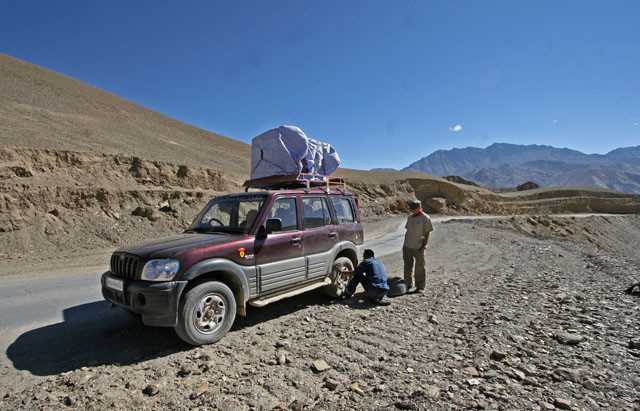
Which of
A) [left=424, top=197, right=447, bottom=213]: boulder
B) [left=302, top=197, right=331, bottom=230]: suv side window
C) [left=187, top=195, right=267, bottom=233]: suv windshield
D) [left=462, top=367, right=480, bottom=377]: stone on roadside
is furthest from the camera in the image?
[left=424, top=197, right=447, bottom=213]: boulder

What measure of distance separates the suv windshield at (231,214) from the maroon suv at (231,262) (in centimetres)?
2

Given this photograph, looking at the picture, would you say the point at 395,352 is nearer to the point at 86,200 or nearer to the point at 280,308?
the point at 280,308

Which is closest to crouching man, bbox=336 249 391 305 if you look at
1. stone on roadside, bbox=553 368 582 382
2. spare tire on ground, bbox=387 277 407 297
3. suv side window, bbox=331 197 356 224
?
spare tire on ground, bbox=387 277 407 297

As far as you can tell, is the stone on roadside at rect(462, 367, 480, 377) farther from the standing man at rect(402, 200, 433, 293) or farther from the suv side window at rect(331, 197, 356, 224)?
the suv side window at rect(331, 197, 356, 224)

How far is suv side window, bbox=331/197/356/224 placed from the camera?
6.36 metres

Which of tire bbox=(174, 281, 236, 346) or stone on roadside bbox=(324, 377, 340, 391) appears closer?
stone on roadside bbox=(324, 377, 340, 391)

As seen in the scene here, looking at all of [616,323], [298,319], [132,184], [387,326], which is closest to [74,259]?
[132,184]

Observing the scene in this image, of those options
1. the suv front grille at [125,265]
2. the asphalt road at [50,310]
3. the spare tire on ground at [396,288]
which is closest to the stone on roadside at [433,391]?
the spare tire on ground at [396,288]

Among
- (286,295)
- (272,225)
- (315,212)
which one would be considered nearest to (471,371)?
(286,295)

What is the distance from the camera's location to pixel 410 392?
2.93 meters

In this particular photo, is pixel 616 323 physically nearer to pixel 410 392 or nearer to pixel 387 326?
pixel 387 326

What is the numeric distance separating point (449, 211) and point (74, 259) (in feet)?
142

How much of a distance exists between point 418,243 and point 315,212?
7.94 ft

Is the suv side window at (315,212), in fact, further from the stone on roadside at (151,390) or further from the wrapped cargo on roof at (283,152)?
the stone on roadside at (151,390)
